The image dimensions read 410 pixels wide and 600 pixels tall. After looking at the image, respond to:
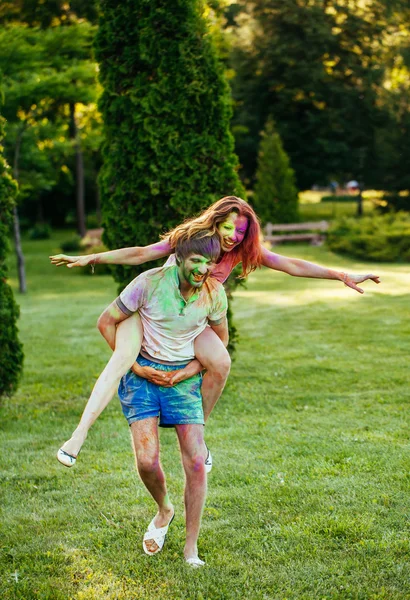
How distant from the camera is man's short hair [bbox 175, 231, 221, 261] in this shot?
3.60 metres

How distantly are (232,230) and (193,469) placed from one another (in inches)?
50.6

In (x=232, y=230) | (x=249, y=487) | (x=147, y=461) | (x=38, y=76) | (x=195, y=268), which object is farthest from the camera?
(x=38, y=76)

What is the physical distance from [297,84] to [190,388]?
34172 mm

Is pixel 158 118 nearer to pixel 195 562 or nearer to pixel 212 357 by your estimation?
pixel 212 357

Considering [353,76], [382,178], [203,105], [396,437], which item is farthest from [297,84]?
[396,437]

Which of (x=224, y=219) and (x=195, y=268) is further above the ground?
(x=224, y=219)

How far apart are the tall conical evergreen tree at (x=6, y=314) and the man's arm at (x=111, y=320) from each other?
3800 mm

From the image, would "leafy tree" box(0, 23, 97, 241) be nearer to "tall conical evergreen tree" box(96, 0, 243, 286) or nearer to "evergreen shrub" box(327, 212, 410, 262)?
"tall conical evergreen tree" box(96, 0, 243, 286)

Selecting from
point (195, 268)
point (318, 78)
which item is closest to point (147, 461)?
point (195, 268)

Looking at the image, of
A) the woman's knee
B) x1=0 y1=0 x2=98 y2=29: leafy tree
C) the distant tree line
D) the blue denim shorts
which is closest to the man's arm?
the blue denim shorts

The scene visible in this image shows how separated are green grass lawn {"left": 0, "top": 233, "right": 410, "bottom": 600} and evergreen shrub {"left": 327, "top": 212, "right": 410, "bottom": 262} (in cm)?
1072

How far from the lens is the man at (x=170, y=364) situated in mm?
3725

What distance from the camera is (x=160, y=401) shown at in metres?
3.80

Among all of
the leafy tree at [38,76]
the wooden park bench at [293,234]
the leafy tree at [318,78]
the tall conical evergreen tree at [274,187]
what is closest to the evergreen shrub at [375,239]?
the wooden park bench at [293,234]
